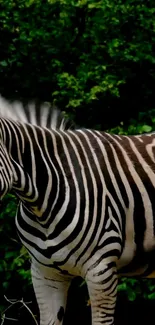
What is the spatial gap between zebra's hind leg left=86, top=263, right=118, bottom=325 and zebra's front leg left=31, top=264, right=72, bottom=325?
0.28m

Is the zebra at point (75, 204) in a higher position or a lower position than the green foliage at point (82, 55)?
lower

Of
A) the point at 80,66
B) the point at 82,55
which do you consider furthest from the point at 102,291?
the point at 82,55

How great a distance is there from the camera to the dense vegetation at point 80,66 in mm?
6852

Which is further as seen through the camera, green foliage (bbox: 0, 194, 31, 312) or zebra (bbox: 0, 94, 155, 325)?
green foliage (bbox: 0, 194, 31, 312)

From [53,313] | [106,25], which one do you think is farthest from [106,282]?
[106,25]

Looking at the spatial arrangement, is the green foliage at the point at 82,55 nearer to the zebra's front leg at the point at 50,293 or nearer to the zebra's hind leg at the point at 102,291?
the zebra's front leg at the point at 50,293

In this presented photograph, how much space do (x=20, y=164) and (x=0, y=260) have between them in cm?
245

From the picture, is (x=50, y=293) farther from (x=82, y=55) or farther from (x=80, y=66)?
(x=82, y=55)

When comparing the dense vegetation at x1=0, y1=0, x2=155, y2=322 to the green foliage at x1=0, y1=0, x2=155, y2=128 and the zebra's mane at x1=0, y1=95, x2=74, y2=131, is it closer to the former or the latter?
the green foliage at x1=0, y1=0, x2=155, y2=128

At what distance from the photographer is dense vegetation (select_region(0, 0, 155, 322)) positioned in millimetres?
6852

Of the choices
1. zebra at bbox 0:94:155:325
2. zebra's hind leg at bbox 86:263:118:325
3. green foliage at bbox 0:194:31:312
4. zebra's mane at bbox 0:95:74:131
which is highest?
zebra's mane at bbox 0:95:74:131

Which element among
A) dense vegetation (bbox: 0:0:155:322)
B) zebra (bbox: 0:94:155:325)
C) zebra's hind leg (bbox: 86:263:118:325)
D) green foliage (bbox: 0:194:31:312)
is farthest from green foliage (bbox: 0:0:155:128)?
zebra's hind leg (bbox: 86:263:118:325)

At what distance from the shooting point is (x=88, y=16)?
23.8 feet

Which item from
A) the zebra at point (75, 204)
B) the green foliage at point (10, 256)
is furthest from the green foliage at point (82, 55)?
the zebra at point (75, 204)
